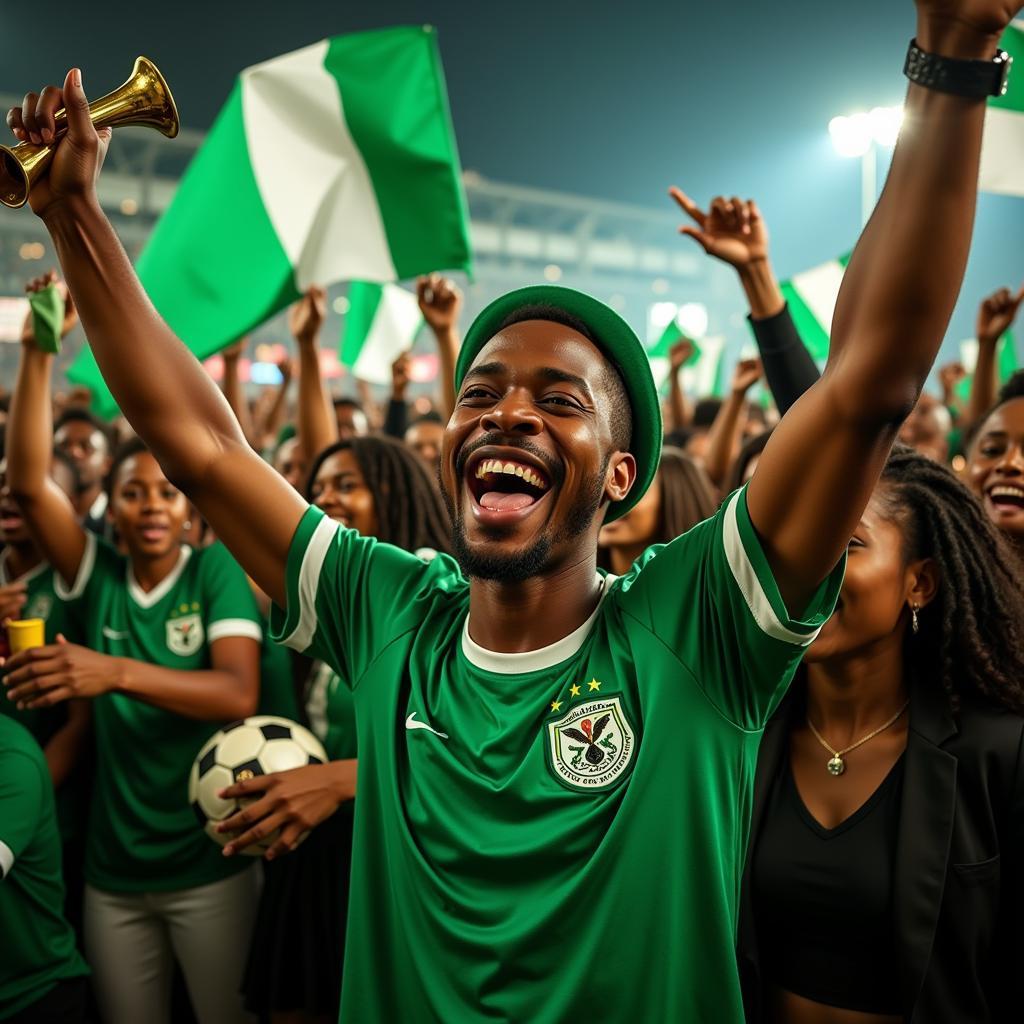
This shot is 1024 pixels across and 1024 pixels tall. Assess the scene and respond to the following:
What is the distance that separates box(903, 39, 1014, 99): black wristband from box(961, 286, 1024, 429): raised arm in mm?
3644

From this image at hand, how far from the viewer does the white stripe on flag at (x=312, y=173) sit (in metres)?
4.12

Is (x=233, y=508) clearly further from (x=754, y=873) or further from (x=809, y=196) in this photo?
(x=809, y=196)

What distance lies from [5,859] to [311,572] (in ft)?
4.19

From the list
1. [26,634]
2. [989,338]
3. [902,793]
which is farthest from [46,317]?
[989,338]

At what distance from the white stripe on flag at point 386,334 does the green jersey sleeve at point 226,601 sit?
4.19m

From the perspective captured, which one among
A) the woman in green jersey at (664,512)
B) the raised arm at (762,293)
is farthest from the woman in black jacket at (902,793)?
the woman in green jersey at (664,512)

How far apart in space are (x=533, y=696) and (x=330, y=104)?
351cm

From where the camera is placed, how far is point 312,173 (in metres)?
4.23

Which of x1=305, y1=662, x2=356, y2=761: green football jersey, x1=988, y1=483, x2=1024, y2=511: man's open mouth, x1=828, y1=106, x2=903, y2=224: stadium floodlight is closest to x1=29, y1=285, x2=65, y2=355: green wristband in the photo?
x1=305, y1=662, x2=356, y2=761: green football jersey

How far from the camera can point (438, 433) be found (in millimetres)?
5762

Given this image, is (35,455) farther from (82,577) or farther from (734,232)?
(734,232)

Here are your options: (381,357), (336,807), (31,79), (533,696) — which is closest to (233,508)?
(533,696)

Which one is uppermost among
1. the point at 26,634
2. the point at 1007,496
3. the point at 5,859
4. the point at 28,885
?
the point at 1007,496

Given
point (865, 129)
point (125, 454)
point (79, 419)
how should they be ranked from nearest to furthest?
point (125, 454)
point (79, 419)
point (865, 129)
